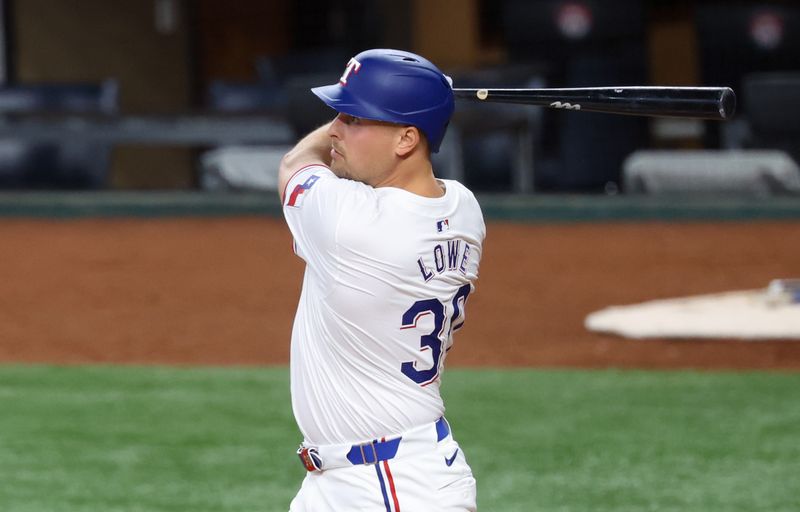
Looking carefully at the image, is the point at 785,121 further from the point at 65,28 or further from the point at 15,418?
the point at 65,28

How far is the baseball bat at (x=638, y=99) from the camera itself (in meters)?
2.67

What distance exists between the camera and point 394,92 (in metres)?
2.58

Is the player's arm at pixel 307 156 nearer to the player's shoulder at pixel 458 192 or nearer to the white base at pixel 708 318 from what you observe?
the player's shoulder at pixel 458 192

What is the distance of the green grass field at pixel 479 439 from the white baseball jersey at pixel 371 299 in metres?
1.64

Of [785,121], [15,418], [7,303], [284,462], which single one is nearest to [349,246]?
[284,462]

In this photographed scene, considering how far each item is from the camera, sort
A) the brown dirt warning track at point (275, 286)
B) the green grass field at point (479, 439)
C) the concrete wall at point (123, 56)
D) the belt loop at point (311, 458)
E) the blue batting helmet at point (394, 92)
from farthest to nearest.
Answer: the concrete wall at point (123, 56), the brown dirt warning track at point (275, 286), the green grass field at point (479, 439), the belt loop at point (311, 458), the blue batting helmet at point (394, 92)

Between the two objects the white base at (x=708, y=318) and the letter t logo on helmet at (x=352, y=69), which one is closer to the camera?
the letter t logo on helmet at (x=352, y=69)

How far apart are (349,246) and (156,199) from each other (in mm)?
7598

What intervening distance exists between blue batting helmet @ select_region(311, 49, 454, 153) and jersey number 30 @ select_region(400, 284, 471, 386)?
0.31 m

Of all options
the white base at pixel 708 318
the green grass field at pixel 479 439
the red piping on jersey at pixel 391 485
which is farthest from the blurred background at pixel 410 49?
the red piping on jersey at pixel 391 485

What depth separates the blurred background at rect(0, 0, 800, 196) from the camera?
9.84 meters

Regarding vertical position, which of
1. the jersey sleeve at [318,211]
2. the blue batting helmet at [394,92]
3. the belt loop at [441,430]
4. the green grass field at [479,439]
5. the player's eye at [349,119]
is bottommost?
the green grass field at [479,439]

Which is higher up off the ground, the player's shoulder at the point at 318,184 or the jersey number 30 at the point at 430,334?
the player's shoulder at the point at 318,184

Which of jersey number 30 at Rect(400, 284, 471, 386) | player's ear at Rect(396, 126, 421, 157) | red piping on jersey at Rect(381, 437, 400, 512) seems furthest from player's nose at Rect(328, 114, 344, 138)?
red piping on jersey at Rect(381, 437, 400, 512)
